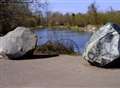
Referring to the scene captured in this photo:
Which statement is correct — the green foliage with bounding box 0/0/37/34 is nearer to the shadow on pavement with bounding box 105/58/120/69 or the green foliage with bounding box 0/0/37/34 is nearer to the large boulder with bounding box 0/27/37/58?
the large boulder with bounding box 0/27/37/58

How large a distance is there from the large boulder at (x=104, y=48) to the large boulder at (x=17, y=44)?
9.18 ft

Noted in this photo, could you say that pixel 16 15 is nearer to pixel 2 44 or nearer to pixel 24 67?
pixel 2 44

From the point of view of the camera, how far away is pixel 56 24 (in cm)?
2134

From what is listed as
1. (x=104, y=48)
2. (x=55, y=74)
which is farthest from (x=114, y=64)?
(x=55, y=74)

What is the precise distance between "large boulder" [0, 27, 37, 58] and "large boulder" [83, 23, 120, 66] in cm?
280

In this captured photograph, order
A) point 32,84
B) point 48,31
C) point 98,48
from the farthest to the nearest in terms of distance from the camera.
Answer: point 48,31 < point 98,48 < point 32,84

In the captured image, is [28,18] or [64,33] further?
[28,18]

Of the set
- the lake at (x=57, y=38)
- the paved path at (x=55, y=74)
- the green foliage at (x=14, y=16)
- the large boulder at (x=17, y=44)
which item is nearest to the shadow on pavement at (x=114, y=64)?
the paved path at (x=55, y=74)

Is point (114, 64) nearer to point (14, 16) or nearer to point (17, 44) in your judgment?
point (17, 44)

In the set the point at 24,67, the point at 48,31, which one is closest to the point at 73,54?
the point at 48,31

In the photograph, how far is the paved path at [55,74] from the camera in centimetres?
1084

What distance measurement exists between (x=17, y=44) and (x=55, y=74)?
13.1 feet

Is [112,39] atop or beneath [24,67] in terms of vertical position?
atop

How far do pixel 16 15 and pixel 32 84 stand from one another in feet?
36.4
